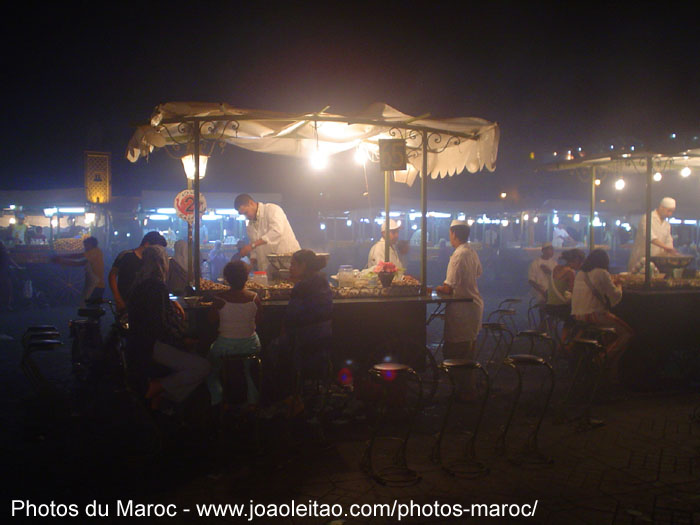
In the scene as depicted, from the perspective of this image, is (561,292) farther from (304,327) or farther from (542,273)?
(304,327)

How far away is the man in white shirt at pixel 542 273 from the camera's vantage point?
10008 mm

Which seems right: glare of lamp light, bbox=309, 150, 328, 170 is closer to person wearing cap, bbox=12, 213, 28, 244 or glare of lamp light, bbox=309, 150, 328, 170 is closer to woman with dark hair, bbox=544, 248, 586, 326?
woman with dark hair, bbox=544, 248, 586, 326

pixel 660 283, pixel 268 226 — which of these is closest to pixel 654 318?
pixel 660 283

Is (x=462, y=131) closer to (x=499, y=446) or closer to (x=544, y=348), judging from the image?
(x=499, y=446)

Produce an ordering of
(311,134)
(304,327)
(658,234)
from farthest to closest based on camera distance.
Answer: (658,234) → (311,134) → (304,327)

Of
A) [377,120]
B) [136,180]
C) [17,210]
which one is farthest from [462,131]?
[17,210]

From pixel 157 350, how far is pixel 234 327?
74 centimetres

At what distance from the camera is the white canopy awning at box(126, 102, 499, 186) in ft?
19.4

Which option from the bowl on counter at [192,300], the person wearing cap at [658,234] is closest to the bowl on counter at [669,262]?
the person wearing cap at [658,234]

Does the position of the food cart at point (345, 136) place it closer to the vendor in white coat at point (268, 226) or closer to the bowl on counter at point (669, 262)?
the vendor in white coat at point (268, 226)

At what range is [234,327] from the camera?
16.8 ft

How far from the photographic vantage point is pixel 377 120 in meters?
6.32

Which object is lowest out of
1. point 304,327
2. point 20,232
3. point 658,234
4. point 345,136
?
point 304,327

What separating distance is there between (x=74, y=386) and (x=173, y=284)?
190 cm
